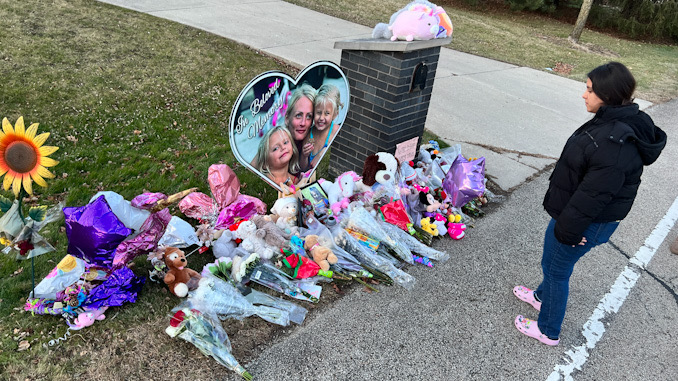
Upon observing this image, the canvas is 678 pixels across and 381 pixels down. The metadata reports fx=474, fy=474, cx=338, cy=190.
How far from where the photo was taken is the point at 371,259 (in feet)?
12.0

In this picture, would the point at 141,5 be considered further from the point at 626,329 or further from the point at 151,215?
the point at 626,329

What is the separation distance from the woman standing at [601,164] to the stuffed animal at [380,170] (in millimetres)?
1503

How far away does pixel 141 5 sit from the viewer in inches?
366

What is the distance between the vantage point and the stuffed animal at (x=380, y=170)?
4.11m

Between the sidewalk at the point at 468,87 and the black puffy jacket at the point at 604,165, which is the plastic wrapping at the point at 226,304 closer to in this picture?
the black puffy jacket at the point at 604,165

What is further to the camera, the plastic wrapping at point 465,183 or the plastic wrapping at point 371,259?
the plastic wrapping at point 465,183

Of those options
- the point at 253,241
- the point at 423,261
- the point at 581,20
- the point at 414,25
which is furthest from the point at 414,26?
the point at 581,20

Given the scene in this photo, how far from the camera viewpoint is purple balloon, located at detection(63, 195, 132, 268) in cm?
285

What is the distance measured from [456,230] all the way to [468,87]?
505 centimetres

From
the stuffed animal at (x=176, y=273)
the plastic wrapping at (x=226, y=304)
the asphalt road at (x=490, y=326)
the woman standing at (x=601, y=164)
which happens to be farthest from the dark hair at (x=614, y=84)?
the stuffed animal at (x=176, y=273)

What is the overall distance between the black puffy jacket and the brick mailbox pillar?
1.96 m

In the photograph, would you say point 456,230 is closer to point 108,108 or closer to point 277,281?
point 277,281

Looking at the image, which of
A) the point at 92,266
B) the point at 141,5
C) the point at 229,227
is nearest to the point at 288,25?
the point at 141,5

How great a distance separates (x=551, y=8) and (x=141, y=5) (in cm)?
1505
